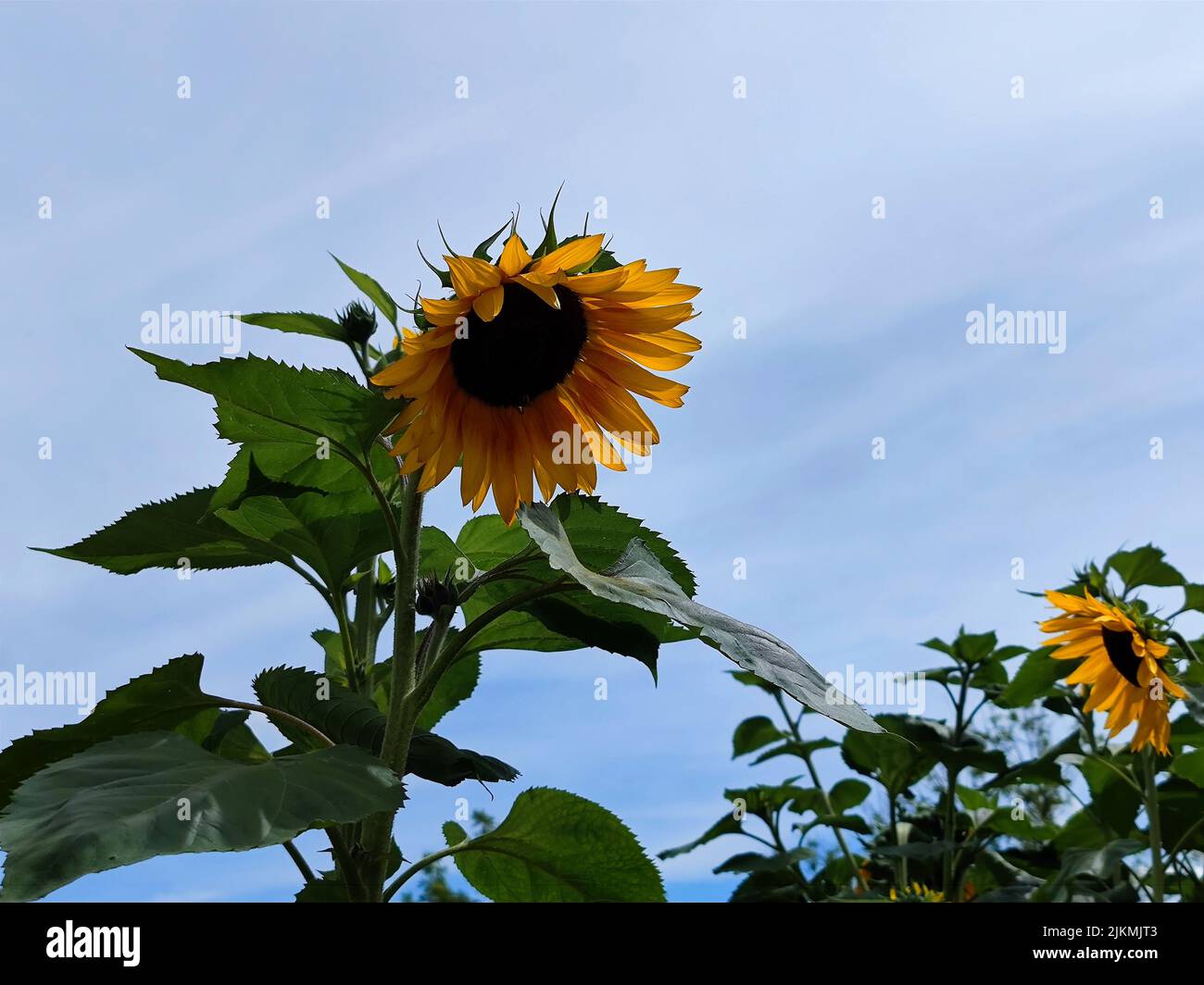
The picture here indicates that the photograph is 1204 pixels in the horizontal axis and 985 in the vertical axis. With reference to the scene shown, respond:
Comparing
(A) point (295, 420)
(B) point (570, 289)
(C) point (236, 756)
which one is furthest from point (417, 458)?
(C) point (236, 756)

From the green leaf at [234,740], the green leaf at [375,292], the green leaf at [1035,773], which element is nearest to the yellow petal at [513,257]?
the green leaf at [375,292]

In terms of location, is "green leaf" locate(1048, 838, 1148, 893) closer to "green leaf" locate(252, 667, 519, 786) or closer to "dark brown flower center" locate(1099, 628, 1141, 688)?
"dark brown flower center" locate(1099, 628, 1141, 688)

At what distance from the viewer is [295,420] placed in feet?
3.56

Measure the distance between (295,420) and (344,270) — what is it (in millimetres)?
284

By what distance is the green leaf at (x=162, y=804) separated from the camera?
30.1 inches

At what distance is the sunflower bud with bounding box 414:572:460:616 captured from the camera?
3.83 feet

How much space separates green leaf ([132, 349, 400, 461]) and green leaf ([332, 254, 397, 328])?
0.18 meters

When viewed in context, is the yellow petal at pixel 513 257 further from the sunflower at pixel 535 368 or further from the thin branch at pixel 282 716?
the thin branch at pixel 282 716

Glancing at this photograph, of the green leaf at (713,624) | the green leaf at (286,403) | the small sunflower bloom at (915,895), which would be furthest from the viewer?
the small sunflower bloom at (915,895)

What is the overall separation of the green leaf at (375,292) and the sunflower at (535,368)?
0.12 m
